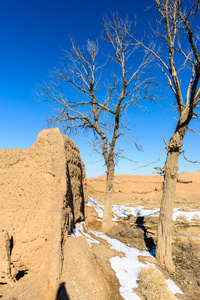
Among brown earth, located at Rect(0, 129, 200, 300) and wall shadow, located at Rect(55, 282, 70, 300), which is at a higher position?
brown earth, located at Rect(0, 129, 200, 300)

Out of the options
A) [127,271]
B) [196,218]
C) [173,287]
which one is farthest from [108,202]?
[196,218]

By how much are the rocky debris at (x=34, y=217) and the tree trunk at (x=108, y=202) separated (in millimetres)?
4024

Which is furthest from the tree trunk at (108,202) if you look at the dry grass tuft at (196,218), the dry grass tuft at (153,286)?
the dry grass tuft at (196,218)

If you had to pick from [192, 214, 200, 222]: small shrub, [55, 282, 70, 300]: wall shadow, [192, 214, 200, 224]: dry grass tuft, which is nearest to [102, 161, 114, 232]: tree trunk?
[55, 282, 70, 300]: wall shadow

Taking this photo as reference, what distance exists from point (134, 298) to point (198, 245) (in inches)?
196

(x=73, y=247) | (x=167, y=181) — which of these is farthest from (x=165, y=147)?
Result: (x=73, y=247)

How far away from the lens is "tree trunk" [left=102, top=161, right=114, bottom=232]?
7848 millimetres

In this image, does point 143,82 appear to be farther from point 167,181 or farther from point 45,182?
point 45,182

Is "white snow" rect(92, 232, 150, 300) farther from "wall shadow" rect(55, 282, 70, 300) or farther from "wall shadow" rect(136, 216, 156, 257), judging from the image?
"wall shadow" rect(136, 216, 156, 257)

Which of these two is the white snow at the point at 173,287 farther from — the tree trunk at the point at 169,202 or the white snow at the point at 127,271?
the tree trunk at the point at 169,202

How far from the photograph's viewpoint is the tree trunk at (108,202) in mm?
7848

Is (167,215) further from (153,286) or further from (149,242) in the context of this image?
(149,242)

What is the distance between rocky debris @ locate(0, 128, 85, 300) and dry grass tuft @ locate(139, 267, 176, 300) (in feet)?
5.80

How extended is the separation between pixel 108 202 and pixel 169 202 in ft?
10.6
